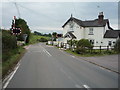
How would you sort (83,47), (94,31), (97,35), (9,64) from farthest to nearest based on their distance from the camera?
(94,31) < (97,35) < (83,47) < (9,64)

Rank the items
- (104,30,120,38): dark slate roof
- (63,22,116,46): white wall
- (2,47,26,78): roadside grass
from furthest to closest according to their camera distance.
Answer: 1. (63,22,116,46): white wall
2. (104,30,120,38): dark slate roof
3. (2,47,26,78): roadside grass

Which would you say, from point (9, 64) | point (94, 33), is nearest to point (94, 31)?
point (94, 33)

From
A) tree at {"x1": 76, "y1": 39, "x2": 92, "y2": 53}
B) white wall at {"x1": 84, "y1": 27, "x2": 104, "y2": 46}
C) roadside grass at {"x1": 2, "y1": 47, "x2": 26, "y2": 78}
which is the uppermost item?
white wall at {"x1": 84, "y1": 27, "x2": 104, "y2": 46}

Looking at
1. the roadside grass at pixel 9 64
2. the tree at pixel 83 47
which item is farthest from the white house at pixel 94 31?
the roadside grass at pixel 9 64

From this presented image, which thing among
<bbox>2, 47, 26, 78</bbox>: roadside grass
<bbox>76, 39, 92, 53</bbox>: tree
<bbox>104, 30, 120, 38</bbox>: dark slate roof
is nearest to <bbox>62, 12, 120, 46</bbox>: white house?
<bbox>104, 30, 120, 38</bbox>: dark slate roof

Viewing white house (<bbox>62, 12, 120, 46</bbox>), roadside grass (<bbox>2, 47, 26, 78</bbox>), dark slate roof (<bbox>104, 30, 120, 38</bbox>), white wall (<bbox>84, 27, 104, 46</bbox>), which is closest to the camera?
roadside grass (<bbox>2, 47, 26, 78</bbox>)

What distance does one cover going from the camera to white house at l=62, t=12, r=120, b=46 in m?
34.7

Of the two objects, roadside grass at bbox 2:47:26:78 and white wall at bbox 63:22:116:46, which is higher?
white wall at bbox 63:22:116:46

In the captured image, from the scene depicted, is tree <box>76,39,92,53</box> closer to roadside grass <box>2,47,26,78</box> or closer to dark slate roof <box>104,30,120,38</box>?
roadside grass <box>2,47,26,78</box>

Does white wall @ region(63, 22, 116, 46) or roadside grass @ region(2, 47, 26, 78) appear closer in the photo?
roadside grass @ region(2, 47, 26, 78)

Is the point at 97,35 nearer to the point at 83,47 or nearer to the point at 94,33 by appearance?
the point at 94,33

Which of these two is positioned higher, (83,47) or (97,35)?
(97,35)

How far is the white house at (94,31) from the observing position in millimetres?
34722

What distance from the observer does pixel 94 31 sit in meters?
36.4
